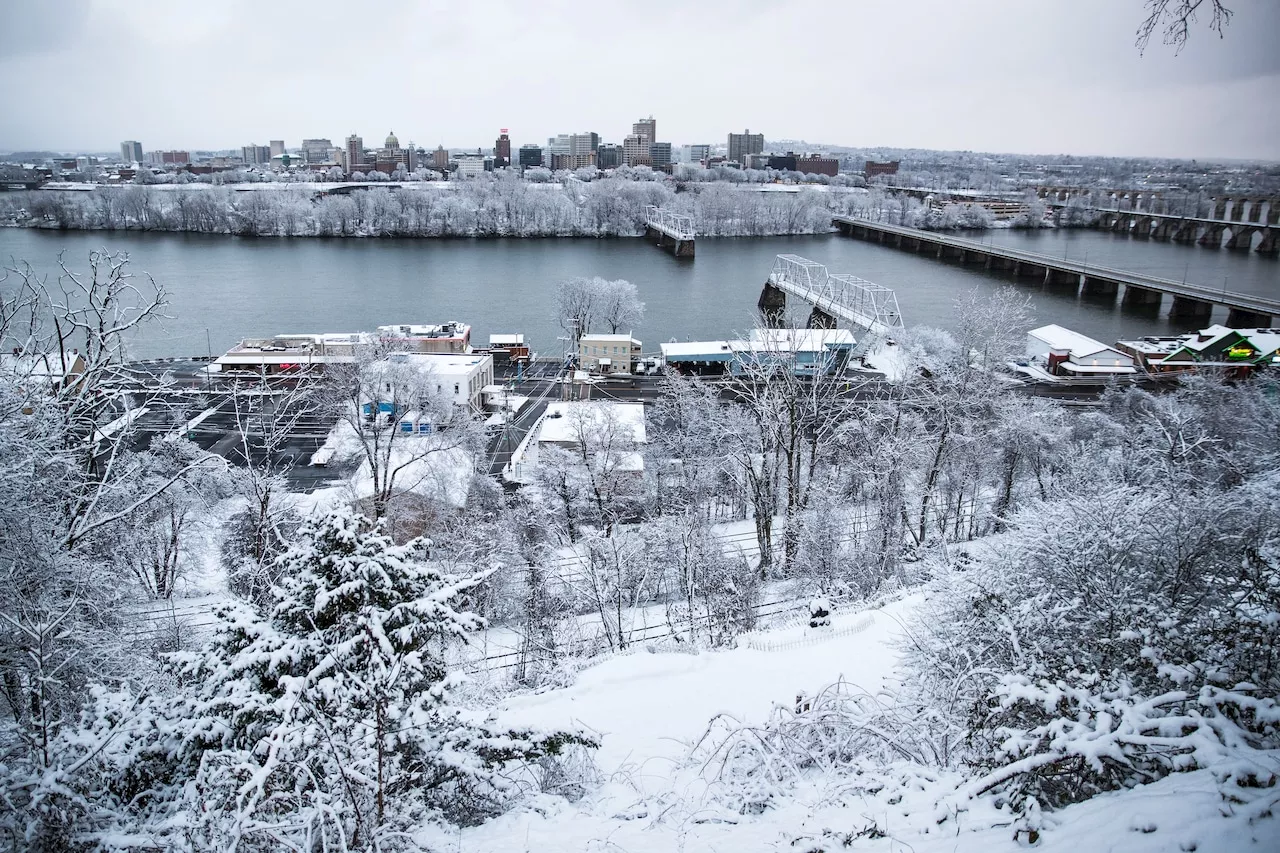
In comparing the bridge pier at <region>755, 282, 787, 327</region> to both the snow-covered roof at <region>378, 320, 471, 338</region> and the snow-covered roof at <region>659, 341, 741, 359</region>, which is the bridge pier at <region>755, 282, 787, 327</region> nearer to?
the snow-covered roof at <region>659, 341, 741, 359</region>

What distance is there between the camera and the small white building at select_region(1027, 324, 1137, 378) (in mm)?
13070

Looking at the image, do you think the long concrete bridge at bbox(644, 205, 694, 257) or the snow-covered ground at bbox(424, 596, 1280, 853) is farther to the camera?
the long concrete bridge at bbox(644, 205, 694, 257)

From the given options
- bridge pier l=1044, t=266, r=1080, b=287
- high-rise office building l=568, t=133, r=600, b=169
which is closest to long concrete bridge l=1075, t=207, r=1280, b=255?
bridge pier l=1044, t=266, r=1080, b=287

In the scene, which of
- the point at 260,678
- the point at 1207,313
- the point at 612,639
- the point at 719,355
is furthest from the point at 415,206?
the point at 260,678

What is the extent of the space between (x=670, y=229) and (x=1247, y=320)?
18.6 m

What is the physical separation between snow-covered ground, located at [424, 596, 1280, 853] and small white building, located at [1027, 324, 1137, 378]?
38.5 ft

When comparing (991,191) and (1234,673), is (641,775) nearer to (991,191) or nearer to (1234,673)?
(1234,673)

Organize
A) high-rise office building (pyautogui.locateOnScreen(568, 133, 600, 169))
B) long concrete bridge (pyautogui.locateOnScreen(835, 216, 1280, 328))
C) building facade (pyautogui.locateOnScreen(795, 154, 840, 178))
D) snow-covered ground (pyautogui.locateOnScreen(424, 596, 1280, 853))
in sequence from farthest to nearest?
high-rise office building (pyautogui.locateOnScreen(568, 133, 600, 169)) < building facade (pyautogui.locateOnScreen(795, 154, 840, 178)) < long concrete bridge (pyautogui.locateOnScreen(835, 216, 1280, 328)) < snow-covered ground (pyautogui.locateOnScreen(424, 596, 1280, 853))

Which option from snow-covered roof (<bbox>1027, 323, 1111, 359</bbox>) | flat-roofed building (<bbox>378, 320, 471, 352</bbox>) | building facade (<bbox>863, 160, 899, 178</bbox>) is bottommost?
snow-covered roof (<bbox>1027, 323, 1111, 359</bbox>)

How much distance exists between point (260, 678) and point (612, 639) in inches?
121

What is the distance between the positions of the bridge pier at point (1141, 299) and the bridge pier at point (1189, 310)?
50cm

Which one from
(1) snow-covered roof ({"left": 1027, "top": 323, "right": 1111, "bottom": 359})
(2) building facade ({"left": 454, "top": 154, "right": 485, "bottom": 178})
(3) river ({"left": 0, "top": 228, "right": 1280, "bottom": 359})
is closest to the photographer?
(1) snow-covered roof ({"left": 1027, "top": 323, "right": 1111, "bottom": 359})

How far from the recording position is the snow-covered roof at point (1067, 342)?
44.0 feet

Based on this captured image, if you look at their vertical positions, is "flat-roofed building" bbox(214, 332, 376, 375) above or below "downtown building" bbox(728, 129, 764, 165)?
below
